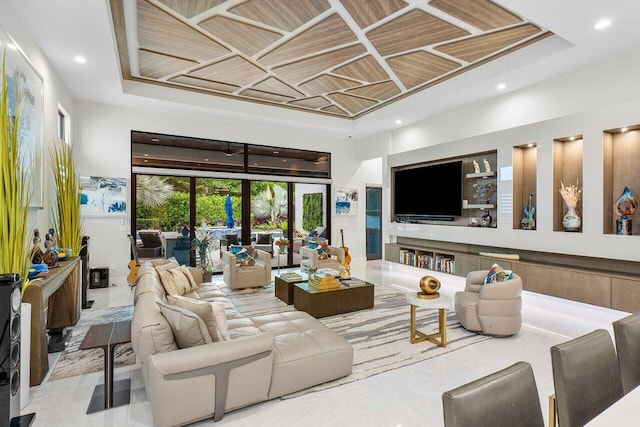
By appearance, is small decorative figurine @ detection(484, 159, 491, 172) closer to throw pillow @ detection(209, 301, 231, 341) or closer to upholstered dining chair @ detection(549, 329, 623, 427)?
upholstered dining chair @ detection(549, 329, 623, 427)

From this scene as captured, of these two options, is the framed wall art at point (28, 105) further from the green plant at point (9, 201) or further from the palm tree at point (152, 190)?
the palm tree at point (152, 190)

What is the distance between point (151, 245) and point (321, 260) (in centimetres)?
349

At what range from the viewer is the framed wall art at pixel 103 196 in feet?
20.3

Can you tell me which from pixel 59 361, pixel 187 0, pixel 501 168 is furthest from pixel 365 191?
pixel 59 361

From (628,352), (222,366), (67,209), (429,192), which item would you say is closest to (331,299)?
(222,366)

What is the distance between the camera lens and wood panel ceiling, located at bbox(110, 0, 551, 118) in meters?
3.62

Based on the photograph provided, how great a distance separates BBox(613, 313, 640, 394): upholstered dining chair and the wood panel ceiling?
328cm

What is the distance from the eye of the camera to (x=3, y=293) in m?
1.97

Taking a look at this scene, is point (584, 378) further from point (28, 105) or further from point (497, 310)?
point (28, 105)

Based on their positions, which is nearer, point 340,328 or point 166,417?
point 166,417

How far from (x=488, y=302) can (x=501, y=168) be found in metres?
2.89

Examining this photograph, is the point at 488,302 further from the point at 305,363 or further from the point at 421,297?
the point at 305,363

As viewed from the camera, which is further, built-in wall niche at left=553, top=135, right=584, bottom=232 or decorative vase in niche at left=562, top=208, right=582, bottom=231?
built-in wall niche at left=553, top=135, right=584, bottom=232

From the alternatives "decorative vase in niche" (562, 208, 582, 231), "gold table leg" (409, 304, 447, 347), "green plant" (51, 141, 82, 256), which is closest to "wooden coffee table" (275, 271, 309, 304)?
"gold table leg" (409, 304, 447, 347)
